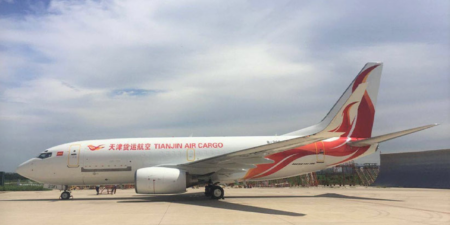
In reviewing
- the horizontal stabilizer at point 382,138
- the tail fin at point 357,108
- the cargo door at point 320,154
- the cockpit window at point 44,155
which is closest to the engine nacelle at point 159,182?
the cockpit window at point 44,155

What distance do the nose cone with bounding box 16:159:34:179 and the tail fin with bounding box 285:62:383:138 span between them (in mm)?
14641

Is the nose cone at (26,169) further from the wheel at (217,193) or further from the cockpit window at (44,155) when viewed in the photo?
the wheel at (217,193)

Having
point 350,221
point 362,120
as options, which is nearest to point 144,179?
point 350,221

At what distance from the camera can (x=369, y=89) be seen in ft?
66.2

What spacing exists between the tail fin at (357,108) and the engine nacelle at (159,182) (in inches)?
304

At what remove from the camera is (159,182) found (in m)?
16.1

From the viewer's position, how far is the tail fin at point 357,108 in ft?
63.8

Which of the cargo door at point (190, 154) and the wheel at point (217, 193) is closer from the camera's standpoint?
the wheel at point (217, 193)

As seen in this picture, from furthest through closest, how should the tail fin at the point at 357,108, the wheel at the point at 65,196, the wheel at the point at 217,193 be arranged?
the tail fin at the point at 357,108
the wheel at the point at 65,196
the wheel at the point at 217,193

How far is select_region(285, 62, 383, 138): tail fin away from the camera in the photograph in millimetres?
19438

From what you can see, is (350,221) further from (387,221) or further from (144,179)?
(144,179)

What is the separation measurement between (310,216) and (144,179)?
27.5 feet

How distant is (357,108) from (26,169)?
18.8m

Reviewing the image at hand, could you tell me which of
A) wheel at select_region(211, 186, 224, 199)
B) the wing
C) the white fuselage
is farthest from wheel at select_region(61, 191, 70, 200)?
wheel at select_region(211, 186, 224, 199)
